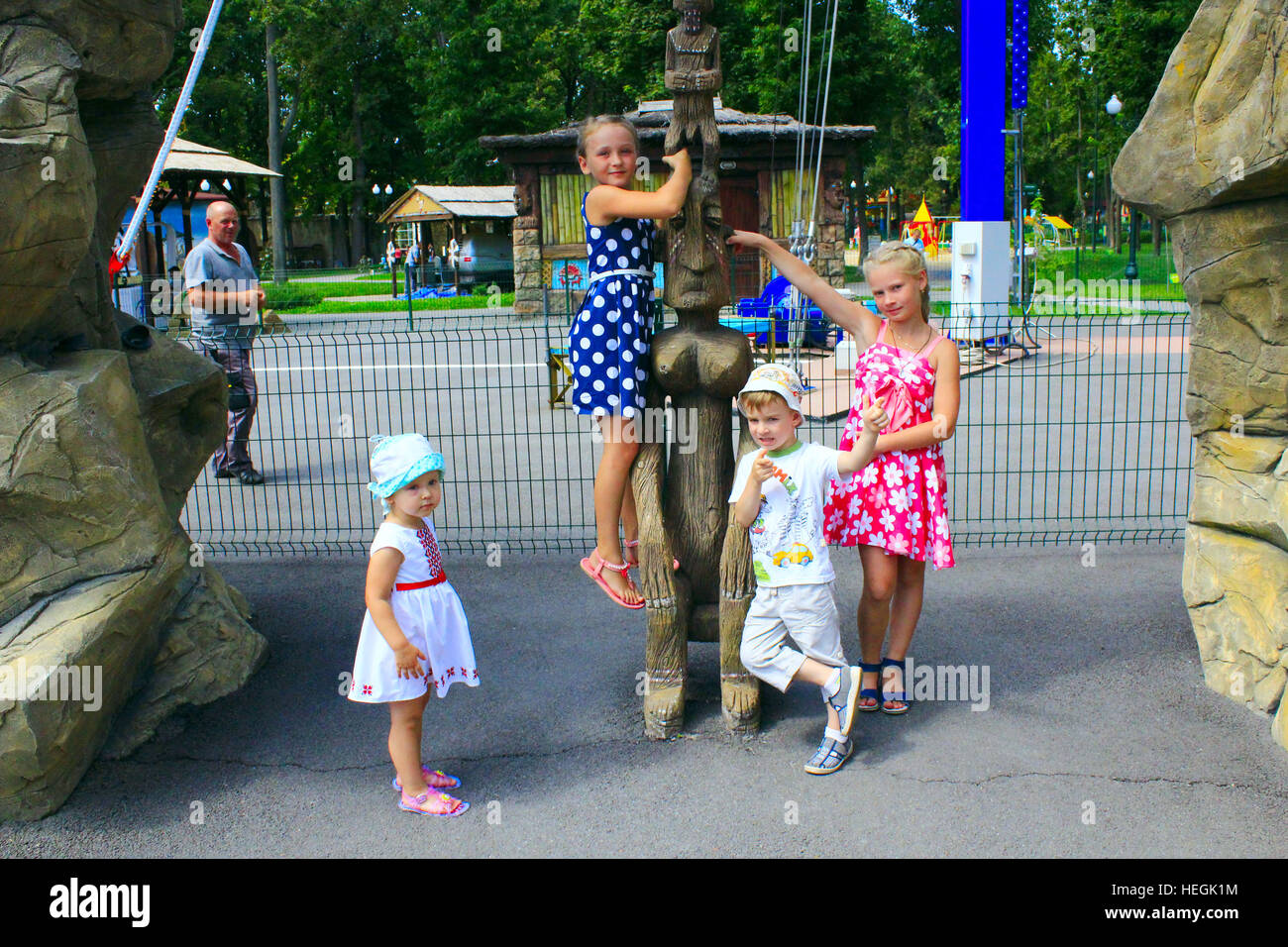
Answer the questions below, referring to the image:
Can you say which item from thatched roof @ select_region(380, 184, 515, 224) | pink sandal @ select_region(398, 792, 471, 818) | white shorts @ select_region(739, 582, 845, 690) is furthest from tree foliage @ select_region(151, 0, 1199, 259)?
pink sandal @ select_region(398, 792, 471, 818)

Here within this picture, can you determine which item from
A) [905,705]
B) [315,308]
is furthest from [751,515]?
[315,308]

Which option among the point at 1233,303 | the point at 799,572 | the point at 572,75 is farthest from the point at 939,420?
the point at 572,75

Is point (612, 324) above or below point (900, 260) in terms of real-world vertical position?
below

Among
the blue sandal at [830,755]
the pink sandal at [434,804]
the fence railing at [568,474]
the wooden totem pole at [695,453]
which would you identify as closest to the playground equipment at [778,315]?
the fence railing at [568,474]

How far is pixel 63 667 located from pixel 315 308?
23128 mm

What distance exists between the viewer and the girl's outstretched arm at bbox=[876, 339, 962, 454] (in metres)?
4.06

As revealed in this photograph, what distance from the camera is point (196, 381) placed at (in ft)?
16.6

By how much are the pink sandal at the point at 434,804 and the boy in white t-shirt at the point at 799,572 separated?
3.85 ft

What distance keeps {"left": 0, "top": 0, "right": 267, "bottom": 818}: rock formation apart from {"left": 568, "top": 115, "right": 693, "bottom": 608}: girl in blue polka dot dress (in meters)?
1.63

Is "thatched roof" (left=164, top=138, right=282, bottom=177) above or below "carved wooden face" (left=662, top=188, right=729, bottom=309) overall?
above

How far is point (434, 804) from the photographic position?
3746 mm

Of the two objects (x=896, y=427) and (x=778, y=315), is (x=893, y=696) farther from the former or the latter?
(x=778, y=315)

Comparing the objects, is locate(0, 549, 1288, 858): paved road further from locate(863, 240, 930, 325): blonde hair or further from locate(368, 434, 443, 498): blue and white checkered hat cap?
locate(863, 240, 930, 325): blonde hair

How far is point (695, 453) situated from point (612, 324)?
2.08ft
